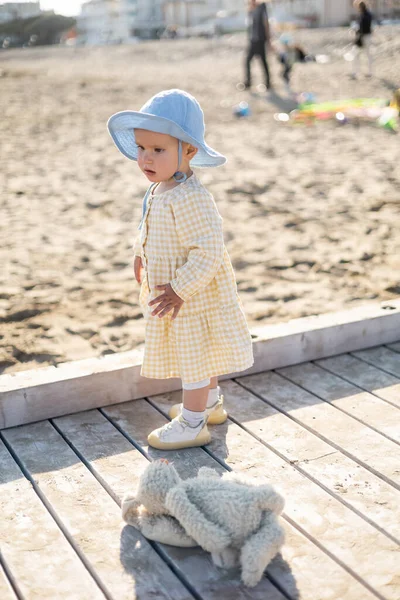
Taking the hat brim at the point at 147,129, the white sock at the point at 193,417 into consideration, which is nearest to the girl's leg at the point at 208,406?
the white sock at the point at 193,417

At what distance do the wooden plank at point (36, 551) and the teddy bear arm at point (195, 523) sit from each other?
29cm

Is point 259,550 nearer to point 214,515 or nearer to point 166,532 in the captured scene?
point 214,515

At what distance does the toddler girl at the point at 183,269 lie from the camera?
8.61ft

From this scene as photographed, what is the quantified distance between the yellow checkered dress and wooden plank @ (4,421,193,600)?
452 millimetres

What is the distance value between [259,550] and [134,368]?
4.02 feet

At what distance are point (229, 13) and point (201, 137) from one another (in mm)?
89536

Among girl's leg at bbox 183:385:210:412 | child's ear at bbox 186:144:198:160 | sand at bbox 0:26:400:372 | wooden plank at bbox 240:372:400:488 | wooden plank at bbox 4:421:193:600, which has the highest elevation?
child's ear at bbox 186:144:198:160

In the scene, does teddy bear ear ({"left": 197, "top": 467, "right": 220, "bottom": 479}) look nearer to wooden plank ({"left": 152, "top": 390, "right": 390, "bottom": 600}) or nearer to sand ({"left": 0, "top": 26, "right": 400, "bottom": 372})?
wooden plank ({"left": 152, "top": 390, "right": 390, "bottom": 600})

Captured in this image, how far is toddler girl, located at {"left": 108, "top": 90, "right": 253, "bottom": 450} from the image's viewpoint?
2.62 m

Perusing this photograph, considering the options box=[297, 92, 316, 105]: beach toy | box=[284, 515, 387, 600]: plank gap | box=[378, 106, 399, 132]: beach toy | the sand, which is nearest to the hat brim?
box=[284, 515, 387, 600]: plank gap

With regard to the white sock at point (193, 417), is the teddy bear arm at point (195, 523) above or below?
above

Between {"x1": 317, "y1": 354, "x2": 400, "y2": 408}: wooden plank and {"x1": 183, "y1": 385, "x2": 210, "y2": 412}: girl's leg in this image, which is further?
{"x1": 317, "y1": 354, "x2": 400, "y2": 408}: wooden plank

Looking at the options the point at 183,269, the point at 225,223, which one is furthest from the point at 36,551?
the point at 225,223

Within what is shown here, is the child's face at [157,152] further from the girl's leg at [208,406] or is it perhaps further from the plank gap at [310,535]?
the plank gap at [310,535]
